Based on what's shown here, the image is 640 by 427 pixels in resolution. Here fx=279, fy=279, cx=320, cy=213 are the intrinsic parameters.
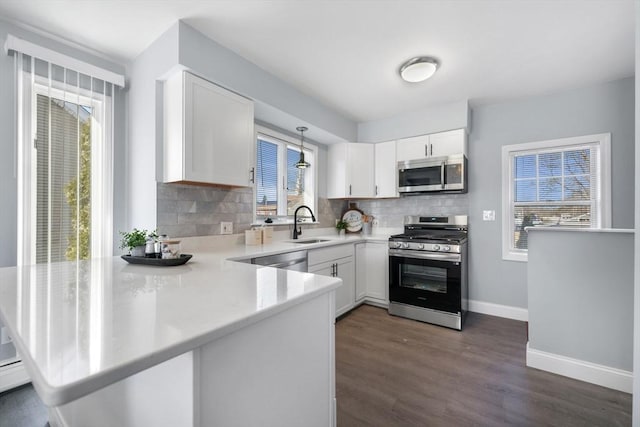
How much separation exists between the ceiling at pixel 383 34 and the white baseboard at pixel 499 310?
242cm

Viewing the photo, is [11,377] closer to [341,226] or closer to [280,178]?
[280,178]

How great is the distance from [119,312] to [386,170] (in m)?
3.45

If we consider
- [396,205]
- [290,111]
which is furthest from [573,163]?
[290,111]

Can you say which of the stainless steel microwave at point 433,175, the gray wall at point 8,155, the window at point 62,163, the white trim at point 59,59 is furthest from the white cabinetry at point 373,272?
the gray wall at point 8,155

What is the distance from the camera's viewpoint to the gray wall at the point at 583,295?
6.13 feet

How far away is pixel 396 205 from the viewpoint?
3998 millimetres

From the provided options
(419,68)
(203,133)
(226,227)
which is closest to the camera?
(203,133)

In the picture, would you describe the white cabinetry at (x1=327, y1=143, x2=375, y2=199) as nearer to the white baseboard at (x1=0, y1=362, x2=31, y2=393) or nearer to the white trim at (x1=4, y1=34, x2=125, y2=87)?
the white trim at (x1=4, y1=34, x2=125, y2=87)

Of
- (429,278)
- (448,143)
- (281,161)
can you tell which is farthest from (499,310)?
(281,161)

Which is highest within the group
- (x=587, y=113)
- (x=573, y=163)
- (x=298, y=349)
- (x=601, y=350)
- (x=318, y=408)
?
(x=587, y=113)

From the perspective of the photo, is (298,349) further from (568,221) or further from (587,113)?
(587,113)

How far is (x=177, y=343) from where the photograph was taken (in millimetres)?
605

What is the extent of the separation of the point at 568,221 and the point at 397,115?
225 cm

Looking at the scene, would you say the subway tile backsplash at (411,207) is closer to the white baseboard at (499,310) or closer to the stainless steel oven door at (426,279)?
the stainless steel oven door at (426,279)
